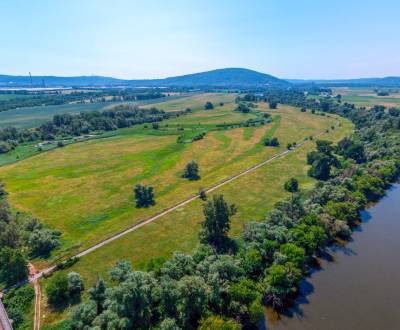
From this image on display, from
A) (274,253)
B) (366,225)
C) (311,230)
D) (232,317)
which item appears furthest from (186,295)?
(366,225)

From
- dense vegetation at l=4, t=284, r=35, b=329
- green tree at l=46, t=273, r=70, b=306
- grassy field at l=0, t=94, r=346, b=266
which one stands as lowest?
grassy field at l=0, t=94, r=346, b=266

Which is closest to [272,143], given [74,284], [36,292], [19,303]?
[74,284]

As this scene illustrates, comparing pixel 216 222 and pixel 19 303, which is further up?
pixel 216 222

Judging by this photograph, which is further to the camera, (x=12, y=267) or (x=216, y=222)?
(x=216, y=222)

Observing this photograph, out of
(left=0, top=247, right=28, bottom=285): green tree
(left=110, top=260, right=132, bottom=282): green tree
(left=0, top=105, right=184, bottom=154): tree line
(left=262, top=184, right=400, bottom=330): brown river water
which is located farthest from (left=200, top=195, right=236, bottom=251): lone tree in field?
(left=0, top=105, right=184, bottom=154): tree line

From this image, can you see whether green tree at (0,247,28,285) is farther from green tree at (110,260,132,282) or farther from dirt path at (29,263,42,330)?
green tree at (110,260,132,282)

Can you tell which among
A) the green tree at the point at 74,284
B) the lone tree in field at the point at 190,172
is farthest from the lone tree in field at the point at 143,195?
the green tree at the point at 74,284

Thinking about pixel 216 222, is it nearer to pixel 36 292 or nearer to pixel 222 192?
pixel 222 192
